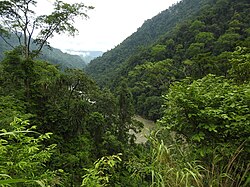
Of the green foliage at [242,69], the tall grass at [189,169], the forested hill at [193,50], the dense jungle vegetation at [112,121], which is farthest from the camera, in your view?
the forested hill at [193,50]

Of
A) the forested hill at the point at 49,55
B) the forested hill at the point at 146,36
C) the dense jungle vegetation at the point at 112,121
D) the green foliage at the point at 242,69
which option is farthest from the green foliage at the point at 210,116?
the forested hill at the point at 146,36

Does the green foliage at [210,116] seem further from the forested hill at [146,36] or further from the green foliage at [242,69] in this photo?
the forested hill at [146,36]

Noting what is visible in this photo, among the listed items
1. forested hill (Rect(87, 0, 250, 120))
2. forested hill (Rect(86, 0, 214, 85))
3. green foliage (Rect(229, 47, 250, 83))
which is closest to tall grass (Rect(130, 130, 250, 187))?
green foliage (Rect(229, 47, 250, 83))

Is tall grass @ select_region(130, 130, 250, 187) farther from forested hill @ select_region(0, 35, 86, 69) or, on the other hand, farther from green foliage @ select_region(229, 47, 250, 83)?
forested hill @ select_region(0, 35, 86, 69)

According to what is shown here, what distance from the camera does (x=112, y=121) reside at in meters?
15.3

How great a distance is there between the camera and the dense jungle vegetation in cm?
182

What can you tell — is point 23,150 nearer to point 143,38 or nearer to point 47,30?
point 47,30

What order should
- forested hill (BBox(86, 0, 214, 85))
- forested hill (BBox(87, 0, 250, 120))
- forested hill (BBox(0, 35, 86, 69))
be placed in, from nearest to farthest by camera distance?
forested hill (BBox(87, 0, 250, 120))
forested hill (BBox(0, 35, 86, 69))
forested hill (BBox(86, 0, 214, 85))

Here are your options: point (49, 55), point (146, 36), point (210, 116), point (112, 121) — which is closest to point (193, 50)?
point (112, 121)

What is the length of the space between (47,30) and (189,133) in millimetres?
8054

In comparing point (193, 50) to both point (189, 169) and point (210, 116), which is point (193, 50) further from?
point (189, 169)

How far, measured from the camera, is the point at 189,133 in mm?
2191

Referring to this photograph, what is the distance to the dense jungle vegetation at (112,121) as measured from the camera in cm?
182

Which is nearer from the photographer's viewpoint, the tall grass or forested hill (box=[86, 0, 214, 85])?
the tall grass
